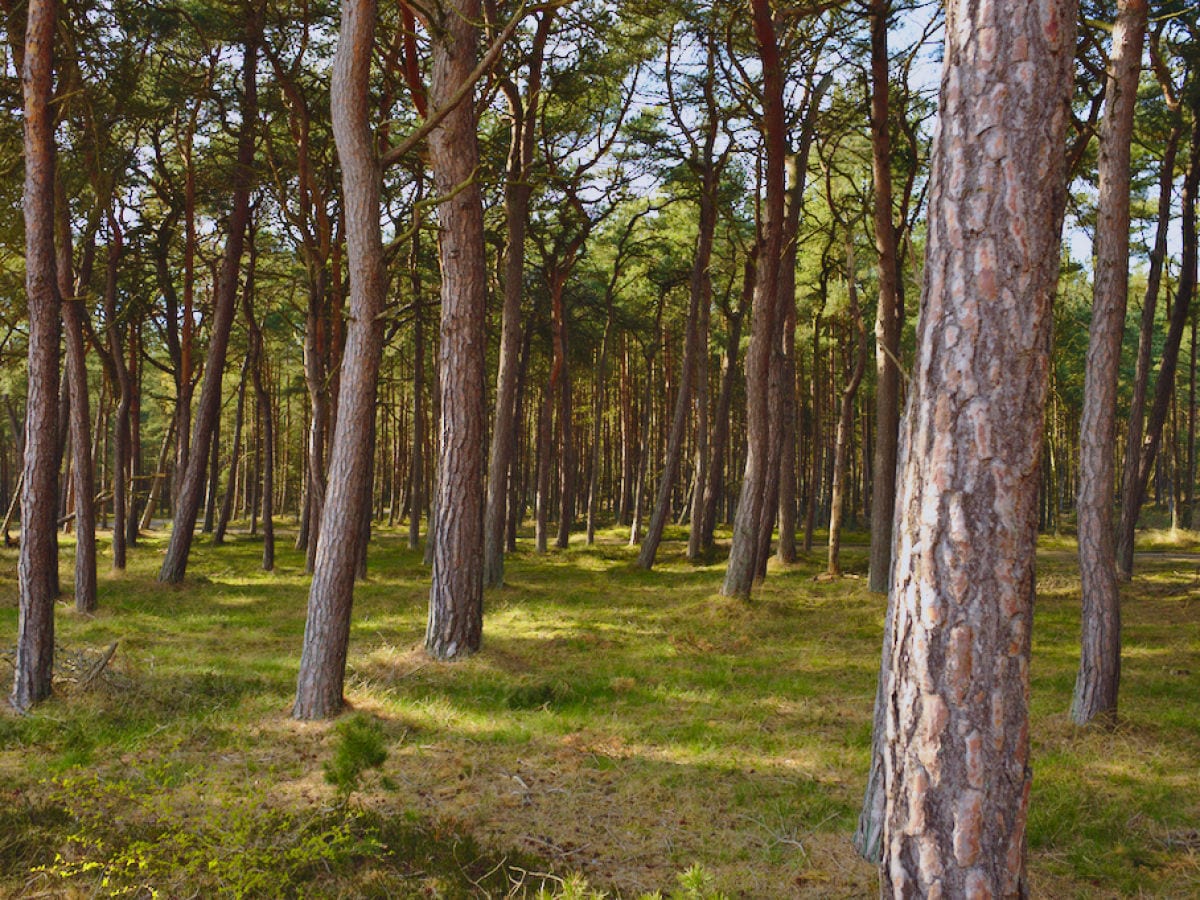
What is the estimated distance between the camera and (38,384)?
804 cm

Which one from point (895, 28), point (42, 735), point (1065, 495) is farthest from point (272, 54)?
point (1065, 495)

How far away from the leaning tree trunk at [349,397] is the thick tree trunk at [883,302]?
8368 mm

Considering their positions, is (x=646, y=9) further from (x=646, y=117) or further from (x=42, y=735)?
(x=42, y=735)

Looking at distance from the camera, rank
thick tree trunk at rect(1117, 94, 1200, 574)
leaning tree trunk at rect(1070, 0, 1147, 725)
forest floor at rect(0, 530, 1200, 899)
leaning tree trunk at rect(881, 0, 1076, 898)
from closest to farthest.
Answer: leaning tree trunk at rect(881, 0, 1076, 898) → forest floor at rect(0, 530, 1200, 899) → leaning tree trunk at rect(1070, 0, 1147, 725) → thick tree trunk at rect(1117, 94, 1200, 574)

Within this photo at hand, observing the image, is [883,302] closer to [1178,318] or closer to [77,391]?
[1178,318]

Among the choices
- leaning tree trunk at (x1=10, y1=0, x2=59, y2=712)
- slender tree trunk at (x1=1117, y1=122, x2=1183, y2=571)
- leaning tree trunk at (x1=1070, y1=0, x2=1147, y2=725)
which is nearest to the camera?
leaning tree trunk at (x1=1070, y1=0, x2=1147, y2=725)

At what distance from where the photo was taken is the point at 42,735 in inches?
287

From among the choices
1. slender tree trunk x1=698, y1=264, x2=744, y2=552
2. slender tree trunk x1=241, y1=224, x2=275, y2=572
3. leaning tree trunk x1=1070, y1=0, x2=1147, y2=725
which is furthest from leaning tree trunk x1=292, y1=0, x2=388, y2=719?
slender tree trunk x1=698, y1=264, x2=744, y2=552

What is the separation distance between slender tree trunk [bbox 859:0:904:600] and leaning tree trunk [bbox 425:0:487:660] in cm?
655

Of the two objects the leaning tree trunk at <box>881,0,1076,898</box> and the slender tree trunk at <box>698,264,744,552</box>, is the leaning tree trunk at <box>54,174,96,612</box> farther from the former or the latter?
the slender tree trunk at <box>698,264,744,552</box>

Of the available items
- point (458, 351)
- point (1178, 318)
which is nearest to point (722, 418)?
point (1178, 318)

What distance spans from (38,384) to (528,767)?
5.45 meters

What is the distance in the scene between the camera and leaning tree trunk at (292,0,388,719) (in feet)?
25.7

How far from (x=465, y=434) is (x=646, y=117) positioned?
34.9ft
